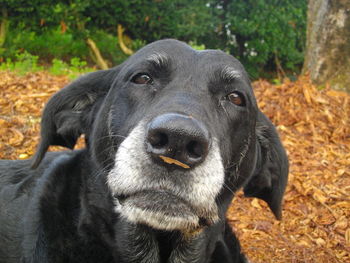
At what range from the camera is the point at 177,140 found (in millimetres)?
2010

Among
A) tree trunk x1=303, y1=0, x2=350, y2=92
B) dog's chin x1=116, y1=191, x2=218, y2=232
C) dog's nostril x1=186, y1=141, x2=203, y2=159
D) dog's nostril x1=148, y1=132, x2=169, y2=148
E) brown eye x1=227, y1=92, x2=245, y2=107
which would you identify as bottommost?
tree trunk x1=303, y1=0, x2=350, y2=92

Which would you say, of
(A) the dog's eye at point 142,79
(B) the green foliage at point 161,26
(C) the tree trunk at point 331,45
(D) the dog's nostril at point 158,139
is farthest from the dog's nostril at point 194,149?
(B) the green foliage at point 161,26

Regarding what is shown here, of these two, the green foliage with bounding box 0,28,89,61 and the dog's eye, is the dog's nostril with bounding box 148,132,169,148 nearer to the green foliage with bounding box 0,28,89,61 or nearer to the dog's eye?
the dog's eye

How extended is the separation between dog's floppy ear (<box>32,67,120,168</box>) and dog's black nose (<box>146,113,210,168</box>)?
4.10 feet

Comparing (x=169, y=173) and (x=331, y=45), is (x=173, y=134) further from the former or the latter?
(x=331, y=45)

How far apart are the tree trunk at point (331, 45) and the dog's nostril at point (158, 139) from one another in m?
6.04

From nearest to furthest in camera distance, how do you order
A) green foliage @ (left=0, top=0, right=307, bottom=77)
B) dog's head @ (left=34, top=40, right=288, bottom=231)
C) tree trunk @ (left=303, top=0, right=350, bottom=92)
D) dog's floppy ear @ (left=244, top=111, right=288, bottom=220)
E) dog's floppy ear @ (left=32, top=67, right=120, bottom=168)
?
dog's head @ (left=34, top=40, right=288, bottom=231)
dog's floppy ear @ (left=32, top=67, right=120, bottom=168)
dog's floppy ear @ (left=244, top=111, right=288, bottom=220)
tree trunk @ (left=303, top=0, right=350, bottom=92)
green foliage @ (left=0, top=0, right=307, bottom=77)

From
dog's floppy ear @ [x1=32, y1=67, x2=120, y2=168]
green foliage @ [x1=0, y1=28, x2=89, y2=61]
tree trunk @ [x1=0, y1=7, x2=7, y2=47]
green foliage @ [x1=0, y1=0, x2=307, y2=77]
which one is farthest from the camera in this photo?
green foliage @ [x1=0, y1=28, x2=89, y2=61]

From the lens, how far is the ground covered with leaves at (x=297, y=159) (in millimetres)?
4157

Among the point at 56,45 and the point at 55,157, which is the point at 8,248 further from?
the point at 56,45

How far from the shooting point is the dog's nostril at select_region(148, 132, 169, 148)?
2.05 meters

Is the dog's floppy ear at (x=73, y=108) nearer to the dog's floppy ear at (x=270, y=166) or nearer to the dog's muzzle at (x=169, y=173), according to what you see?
the dog's muzzle at (x=169, y=173)

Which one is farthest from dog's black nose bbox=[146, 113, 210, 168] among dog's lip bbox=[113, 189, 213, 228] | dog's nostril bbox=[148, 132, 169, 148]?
dog's lip bbox=[113, 189, 213, 228]

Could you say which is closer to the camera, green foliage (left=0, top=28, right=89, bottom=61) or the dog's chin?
the dog's chin
